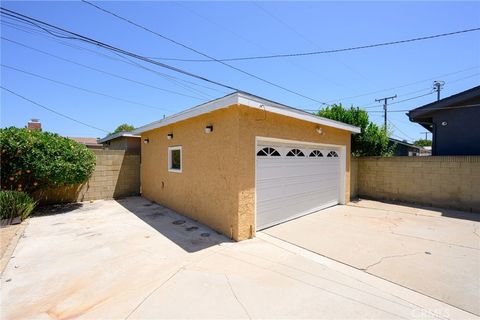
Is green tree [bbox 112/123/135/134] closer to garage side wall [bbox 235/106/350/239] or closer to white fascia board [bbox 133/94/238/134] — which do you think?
white fascia board [bbox 133/94/238/134]

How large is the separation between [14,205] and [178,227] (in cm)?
480

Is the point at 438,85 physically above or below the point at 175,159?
above

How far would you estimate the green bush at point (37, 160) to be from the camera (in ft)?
22.7

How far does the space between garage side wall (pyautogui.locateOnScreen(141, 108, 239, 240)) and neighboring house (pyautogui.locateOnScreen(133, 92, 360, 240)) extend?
0.02 meters

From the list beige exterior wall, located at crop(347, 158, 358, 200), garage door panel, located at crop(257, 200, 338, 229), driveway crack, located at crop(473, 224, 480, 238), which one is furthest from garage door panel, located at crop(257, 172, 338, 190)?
driveway crack, located at crop(473, 224, 480, 238)

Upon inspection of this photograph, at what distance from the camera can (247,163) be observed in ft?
17.3

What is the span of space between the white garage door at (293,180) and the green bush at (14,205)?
22.5 ft

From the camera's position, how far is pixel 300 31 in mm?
8797

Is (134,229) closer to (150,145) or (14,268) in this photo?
(14,268)

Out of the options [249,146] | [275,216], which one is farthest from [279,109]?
[275,216]

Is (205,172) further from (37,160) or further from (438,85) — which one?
(438,85)

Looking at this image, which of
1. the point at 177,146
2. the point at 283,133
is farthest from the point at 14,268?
the point at 283,133

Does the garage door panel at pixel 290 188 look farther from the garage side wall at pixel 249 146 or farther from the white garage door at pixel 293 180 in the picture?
the garage side wall at pixel 249 146

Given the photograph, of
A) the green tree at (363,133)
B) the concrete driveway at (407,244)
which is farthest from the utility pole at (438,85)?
the concrete driveway at (407,244)
